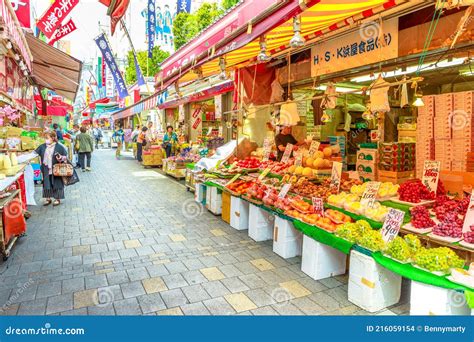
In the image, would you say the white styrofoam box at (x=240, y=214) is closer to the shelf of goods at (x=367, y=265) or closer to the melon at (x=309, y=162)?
the shelf of goods at (x=367, y=265)

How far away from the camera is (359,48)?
18.1 feet

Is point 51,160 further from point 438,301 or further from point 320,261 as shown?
point 438,301

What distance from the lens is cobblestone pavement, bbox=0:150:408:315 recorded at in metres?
3.69

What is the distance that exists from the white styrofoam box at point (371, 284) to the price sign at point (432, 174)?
1.58 metres

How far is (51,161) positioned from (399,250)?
8041 mm

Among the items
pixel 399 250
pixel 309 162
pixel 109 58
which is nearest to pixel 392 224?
pixel 399 250

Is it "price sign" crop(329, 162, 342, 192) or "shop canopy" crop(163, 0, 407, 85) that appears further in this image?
"price sign" crop(329, 162, 342, 192)

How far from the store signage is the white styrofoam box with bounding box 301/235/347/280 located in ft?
10.2

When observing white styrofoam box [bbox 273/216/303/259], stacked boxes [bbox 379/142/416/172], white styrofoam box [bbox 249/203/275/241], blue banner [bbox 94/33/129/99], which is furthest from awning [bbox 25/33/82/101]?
stacked boxes [bbox 379/142/416/172]

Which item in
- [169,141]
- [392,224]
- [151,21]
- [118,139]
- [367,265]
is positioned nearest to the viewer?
[367,265]

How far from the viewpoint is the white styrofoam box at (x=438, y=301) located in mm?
2883

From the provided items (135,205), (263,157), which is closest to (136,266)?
(135,205)

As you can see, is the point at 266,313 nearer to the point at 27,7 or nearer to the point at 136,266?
the point at 136,266

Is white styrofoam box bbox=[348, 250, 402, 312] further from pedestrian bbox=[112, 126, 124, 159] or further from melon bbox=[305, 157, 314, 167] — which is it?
pedestrian bbox=[112, 126, 124, 159]
